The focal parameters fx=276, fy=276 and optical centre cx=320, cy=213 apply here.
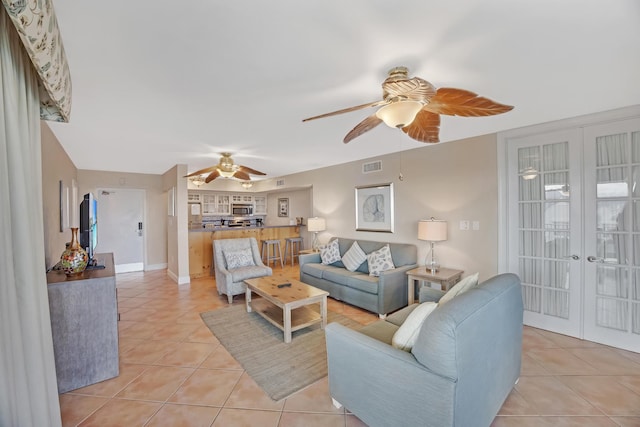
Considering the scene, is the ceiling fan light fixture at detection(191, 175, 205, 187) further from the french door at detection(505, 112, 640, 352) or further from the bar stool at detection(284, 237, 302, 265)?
the french door at detection(505, 112, 640, 352)

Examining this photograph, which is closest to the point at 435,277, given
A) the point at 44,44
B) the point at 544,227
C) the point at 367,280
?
the point at 367,280

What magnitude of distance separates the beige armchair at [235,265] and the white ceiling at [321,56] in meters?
2.21

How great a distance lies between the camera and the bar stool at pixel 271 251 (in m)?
6.81

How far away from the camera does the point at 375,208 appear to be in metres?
4.82

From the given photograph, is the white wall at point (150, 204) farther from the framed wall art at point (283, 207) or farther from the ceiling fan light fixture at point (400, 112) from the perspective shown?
the ceiling fan light fixture at point (400, 112)

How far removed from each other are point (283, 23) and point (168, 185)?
18.2ft

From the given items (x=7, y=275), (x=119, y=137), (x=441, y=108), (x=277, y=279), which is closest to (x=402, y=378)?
(x=441, y=108)

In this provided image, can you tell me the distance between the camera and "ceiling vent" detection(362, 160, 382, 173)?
4.75m

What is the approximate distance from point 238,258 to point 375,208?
8.15 ft

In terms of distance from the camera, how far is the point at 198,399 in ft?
6.82

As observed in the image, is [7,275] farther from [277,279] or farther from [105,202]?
[105,202]

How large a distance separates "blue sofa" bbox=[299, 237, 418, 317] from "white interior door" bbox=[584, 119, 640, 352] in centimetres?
191

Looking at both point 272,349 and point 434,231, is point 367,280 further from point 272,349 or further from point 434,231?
point 272,349

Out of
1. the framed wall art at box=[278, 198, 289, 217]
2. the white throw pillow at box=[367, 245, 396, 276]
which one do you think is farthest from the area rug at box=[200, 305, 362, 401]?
the framed wall art at box=[278, 198, 289, 217]
